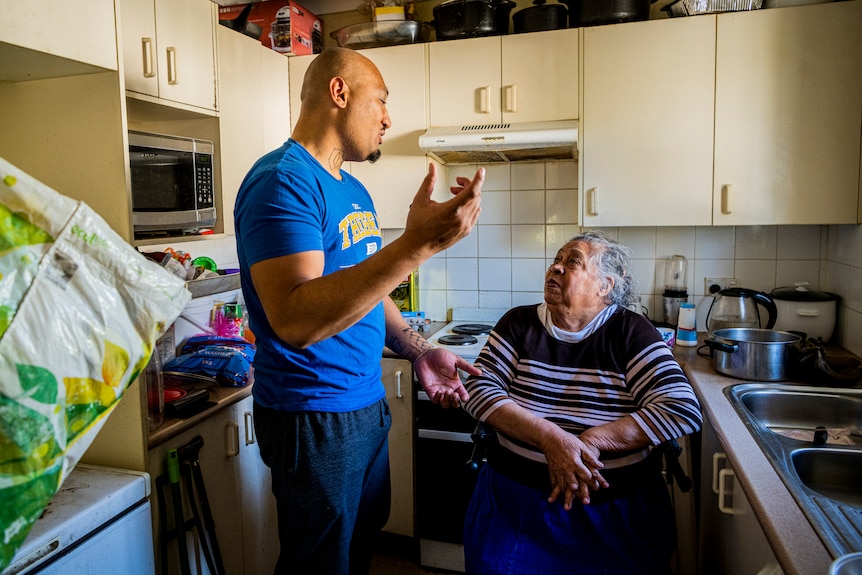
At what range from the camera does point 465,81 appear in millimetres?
2629

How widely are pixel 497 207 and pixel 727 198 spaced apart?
100 cm

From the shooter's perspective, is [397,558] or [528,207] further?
[528,207]

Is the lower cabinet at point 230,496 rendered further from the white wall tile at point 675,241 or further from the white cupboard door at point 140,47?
the white wall tile at point 675,241

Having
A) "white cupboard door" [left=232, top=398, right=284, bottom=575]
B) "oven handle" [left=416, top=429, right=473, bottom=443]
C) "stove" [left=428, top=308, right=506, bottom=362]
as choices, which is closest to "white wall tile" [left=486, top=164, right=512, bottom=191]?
"stove" [left=428, top=308, right=506, bottom=362]

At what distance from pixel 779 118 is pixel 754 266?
646 millimetres

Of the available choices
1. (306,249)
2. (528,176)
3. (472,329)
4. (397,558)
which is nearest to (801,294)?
(528,176)

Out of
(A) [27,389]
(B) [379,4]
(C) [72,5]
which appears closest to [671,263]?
(B) [379,4]

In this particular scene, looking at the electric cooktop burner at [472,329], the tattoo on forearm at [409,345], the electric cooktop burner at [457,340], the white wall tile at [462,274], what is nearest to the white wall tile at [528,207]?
the white wall tile at [462,274]

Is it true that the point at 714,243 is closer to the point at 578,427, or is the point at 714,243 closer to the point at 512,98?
the point at 512,98

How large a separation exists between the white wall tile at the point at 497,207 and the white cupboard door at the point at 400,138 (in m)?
0.38

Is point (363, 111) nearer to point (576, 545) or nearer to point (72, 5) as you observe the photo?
point (72, 5)

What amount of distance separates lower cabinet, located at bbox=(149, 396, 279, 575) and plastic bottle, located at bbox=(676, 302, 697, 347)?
5.59ft

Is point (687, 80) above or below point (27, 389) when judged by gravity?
above

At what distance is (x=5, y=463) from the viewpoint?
0.61 metres
